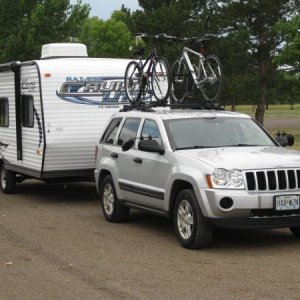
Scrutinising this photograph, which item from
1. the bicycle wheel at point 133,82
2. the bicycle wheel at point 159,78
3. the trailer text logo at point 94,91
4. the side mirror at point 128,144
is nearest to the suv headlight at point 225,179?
the side mirror at point 128,144

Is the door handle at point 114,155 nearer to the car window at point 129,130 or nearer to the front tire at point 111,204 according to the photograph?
the car window at point 129,130

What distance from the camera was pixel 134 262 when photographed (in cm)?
770

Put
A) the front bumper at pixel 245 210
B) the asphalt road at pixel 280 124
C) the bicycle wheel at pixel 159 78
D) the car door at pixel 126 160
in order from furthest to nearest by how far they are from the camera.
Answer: the asphalt road at pixel 280 124 < the bicycle wheel at pixel 159 78 < the car door at pixel 126 160 < the front bumper at pixel 245 210

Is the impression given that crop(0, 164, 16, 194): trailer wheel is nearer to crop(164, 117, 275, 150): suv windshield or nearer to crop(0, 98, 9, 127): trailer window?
crop(0, 98, 9, 127): trailer window

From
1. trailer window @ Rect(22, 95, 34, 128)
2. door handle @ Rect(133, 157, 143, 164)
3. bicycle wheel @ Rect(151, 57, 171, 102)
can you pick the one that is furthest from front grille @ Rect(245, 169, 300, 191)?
trailer window @ Rect(22, 95, 34, 128)

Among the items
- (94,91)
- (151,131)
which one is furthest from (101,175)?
(94,91)

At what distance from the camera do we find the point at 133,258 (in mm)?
7918

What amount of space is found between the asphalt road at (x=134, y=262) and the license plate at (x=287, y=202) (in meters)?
0.55

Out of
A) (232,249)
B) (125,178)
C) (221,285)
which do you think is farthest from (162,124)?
(221,285)

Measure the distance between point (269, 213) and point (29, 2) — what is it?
2735 centimetres

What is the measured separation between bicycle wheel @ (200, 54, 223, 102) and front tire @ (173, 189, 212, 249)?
9.50 feet

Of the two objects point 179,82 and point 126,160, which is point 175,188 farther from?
point 179,82

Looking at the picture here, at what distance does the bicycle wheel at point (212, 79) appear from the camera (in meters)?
11.1

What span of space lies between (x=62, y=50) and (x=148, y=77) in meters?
3.17
